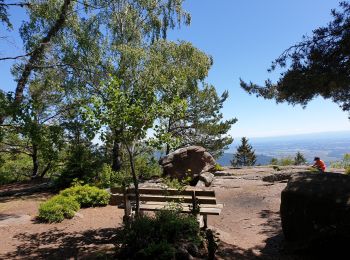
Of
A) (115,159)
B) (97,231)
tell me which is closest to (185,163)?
(115,159)

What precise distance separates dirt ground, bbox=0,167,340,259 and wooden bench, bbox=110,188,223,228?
33.1 inches

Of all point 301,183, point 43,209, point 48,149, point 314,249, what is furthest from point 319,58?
point 43,209

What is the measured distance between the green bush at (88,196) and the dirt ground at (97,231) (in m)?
0.41

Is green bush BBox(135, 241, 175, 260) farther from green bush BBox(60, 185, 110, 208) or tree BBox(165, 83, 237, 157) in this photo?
tree BBox(165, 83, 237, 157)

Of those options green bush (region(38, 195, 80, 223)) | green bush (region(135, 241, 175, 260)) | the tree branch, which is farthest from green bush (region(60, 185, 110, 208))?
green bush (region(135, 241, 175, 260))

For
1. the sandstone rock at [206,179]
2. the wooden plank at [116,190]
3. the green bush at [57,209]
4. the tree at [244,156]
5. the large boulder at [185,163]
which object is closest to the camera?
the wooden plank at [116,190]

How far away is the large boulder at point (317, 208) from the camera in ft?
21.9

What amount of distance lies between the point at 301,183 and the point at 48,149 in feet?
19.4

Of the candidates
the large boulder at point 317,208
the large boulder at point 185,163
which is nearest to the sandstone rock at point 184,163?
the large boulder at point 185,163

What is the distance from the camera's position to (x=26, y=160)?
77.2 feet

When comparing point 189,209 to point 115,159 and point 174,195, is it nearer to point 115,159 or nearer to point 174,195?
point 174,195

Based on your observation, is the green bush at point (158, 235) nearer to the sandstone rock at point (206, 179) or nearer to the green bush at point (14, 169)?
the sandstone rock at point (206, 179)

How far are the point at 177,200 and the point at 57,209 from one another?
162 inches

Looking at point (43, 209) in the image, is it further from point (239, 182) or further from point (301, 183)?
point (239, 182)
